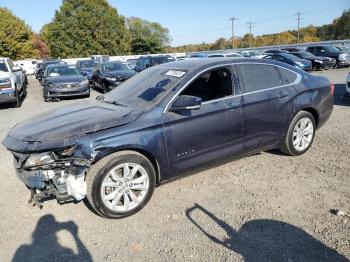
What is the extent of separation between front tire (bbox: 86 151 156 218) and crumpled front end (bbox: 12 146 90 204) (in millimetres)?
121

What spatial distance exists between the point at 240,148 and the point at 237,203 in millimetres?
900

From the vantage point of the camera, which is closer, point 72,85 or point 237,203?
point 237,203

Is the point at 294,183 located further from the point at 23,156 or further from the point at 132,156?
the point at 23,156

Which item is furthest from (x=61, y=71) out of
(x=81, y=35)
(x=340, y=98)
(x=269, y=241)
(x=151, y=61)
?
(x=81, y=35)

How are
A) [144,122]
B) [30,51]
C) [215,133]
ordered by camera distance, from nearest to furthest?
1. [144,122]
2. [215,133]
3. [30,51]

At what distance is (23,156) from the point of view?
3.71 metres

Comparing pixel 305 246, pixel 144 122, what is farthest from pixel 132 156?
pixel 305 246

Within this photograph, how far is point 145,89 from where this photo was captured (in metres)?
4.50

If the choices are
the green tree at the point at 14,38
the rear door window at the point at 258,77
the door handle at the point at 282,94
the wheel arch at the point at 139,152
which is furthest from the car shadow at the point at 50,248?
the green tree at the point at 14,38

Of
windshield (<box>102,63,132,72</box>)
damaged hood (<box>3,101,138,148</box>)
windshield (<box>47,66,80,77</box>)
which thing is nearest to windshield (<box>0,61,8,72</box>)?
windshield (<box>47,66,80,77</box>)

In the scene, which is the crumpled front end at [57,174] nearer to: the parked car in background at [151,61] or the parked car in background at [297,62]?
the parked car in background at [151,61]

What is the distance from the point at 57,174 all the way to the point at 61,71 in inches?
500

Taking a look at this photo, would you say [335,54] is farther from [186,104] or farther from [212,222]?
[212,222]

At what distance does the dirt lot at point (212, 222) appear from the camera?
3156 millimetres
